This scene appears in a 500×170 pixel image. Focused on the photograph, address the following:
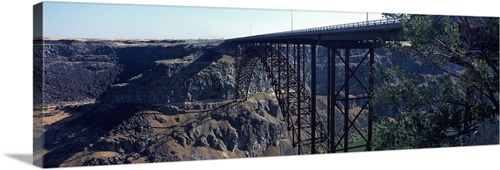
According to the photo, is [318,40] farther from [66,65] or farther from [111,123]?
[66,65]

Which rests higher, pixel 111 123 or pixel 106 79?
pixel 106 79

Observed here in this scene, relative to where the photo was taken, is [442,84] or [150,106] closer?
[442,84]

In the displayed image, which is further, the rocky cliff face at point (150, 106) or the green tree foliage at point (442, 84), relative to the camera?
the rocky cliff face at point (150, 106)

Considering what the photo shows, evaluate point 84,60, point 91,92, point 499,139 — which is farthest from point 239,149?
point 499,139

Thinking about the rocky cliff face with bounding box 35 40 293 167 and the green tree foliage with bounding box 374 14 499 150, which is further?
the rocky cliff face with bounding box 35 40 293 167
